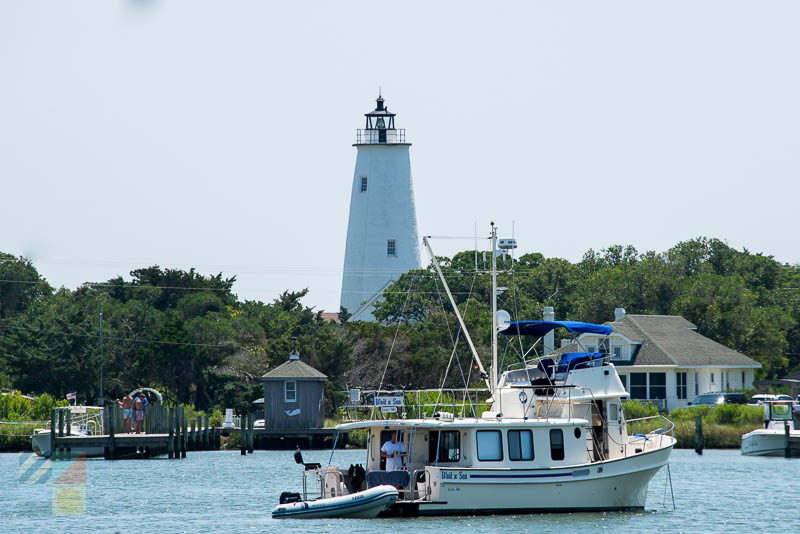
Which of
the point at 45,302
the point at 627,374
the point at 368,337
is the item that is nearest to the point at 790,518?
the point at 627,374

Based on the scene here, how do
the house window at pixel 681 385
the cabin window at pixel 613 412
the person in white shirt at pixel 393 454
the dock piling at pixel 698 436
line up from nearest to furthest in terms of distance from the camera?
the person in white shirt at pixel 393 454 → the cabin window at pixel 613 412 → the dock piling at pixel 698 436 → the house window at pixel 681 385

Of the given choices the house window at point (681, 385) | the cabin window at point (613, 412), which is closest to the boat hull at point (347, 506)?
the cabin window at point (613, 412)

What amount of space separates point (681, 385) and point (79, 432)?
32063 millimetres

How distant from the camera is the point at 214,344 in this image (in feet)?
277

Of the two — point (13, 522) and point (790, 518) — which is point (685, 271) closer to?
point (790, 518)

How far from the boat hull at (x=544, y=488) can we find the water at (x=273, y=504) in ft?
0.96

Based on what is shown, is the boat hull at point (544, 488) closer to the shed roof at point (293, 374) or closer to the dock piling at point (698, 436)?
the dock piling at point (698, 436)

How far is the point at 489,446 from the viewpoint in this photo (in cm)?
3466

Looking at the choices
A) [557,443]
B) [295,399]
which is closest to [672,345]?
[295,399]

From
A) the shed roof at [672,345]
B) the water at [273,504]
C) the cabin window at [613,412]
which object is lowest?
the water at [273,504]

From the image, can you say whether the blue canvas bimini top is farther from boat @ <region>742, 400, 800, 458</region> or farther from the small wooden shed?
the small wooden shed

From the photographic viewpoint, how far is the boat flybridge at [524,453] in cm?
3419

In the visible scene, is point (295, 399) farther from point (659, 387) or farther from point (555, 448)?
point (555, 448)

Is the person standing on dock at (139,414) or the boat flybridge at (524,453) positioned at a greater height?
the person standing on dock at (139,414)
